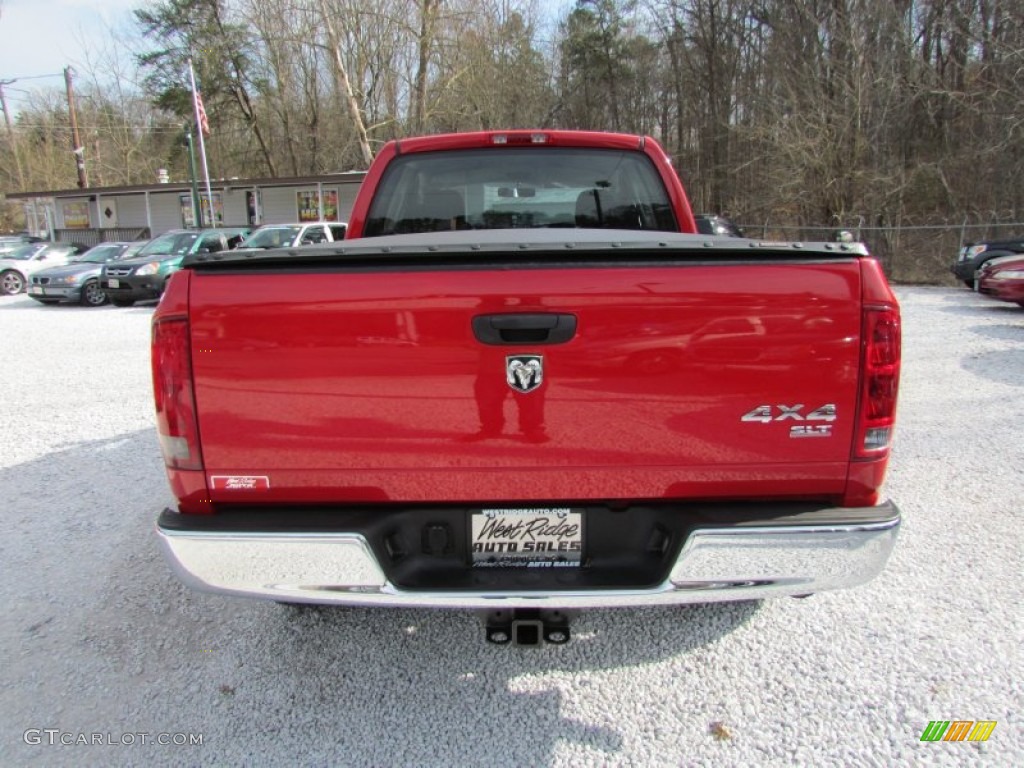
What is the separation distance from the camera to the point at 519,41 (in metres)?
29.6

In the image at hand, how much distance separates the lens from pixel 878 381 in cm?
183

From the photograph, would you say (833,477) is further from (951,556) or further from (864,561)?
(951,556)

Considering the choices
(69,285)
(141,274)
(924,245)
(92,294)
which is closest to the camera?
(141,274)

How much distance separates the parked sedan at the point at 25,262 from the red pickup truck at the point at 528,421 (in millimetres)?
20241

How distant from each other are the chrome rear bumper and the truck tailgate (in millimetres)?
217

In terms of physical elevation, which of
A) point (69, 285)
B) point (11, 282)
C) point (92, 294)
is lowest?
point (92, 294)

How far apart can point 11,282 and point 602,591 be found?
2208 centimetres

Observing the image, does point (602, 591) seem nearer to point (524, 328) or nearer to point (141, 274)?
point (524, 328)

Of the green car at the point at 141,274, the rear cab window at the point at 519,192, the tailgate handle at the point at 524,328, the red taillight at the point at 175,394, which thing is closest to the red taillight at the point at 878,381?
the tailgate handle at the point at 524,328

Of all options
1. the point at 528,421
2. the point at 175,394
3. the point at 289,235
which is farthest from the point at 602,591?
the point at 289,235

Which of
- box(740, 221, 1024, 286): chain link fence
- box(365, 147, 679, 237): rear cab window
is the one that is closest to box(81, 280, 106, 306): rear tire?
box(365, 147, 679, 237): rear cab window

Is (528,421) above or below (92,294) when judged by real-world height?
above

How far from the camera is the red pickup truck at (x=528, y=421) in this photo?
1.80 m

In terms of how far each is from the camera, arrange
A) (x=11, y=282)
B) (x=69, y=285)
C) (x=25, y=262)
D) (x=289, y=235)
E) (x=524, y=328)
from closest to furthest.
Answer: (x=524, y=328)
(x=289, y=235)
(x=69, y=285)
(x=11, y=282)
(x=25, y=262)
